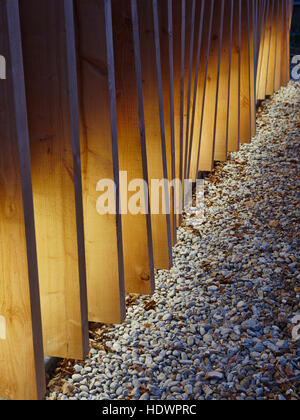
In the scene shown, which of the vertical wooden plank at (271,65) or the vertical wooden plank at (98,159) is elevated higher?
the vertical wooden plank at (271,65)

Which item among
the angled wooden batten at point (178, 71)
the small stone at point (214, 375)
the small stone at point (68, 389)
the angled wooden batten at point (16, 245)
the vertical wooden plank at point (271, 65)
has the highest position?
the vertical wooden plank at point (271, 65)

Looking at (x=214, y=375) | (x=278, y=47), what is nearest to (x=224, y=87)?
(x=214, y=375)

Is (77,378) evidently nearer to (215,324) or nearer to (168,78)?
(215,324)

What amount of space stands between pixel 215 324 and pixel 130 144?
3.20ft

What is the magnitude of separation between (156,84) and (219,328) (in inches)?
49.6

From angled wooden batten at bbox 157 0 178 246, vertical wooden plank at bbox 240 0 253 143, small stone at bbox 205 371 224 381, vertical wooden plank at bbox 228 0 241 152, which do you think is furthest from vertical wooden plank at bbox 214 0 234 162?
small stone at bbox 205 371 224 381

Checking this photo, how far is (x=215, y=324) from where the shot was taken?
7.96ft

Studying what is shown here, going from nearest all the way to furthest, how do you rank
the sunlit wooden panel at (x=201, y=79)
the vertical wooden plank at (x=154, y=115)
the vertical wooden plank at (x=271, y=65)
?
the vertical wooden plank at (x=154, y=115)
the sunlit wooden panel at (x=201, y=79)
the vertical wooden plank at (x=271, y=65)

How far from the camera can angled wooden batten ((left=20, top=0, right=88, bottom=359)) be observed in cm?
176

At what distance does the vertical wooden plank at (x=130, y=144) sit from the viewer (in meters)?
2.23

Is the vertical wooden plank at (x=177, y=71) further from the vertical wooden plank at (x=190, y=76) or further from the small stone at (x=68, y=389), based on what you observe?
the small stone at (x=68, y=389)

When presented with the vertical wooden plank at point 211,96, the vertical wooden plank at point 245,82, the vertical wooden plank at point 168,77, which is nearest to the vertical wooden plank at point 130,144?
the vertical wooden plank at point 168,77

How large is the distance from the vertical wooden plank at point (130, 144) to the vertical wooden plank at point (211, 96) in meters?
1.77
